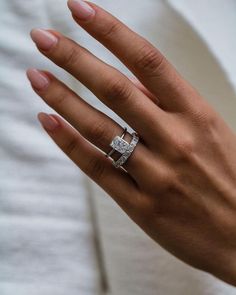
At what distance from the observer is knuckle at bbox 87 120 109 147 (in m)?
0.49

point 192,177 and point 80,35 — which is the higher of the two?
point 80,35

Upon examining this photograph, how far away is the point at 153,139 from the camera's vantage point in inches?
19.8

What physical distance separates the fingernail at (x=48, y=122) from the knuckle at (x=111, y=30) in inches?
3.7

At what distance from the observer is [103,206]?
63 cm

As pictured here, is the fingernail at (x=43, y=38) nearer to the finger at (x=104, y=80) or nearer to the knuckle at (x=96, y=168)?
the finger at (x=104, y=80)

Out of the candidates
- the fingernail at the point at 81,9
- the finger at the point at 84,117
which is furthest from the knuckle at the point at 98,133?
the fingernail at the point at 81,9

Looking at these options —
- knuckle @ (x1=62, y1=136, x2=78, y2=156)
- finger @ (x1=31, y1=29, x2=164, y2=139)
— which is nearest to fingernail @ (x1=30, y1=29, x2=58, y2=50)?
finger @ (x1=31, y1=29, x2=164, y2=139)

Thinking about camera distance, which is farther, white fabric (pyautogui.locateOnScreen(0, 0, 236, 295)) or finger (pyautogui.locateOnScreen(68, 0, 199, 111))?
white fabric (pyautogui.locateOnScreen(0, 0, 236, 295))

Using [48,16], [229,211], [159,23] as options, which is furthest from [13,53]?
[229,211]

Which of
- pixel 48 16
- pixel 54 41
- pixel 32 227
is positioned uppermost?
pixel 48 16

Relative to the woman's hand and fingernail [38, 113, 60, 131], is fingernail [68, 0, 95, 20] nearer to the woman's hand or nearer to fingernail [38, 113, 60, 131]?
the woman's hand

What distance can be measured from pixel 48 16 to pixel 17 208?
0.23m

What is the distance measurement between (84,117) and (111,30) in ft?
0.28

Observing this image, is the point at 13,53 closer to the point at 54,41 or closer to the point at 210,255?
the point at 54,41
